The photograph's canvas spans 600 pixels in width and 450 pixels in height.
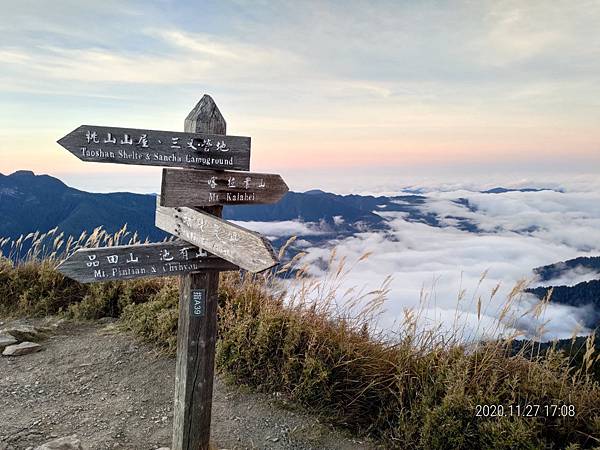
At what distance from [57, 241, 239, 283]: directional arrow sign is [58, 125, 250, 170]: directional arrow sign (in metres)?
0.59

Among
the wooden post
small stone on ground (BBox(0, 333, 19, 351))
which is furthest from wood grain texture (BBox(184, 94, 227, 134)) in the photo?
small stone on ground (BBox(0, 333, 19, 351))

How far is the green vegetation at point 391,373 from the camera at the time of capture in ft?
12.3

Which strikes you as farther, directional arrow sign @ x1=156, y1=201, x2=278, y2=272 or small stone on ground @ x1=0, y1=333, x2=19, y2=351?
small stone on ground @ x1=0, y1=333, x2=19, y2=351

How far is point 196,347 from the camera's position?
311cm

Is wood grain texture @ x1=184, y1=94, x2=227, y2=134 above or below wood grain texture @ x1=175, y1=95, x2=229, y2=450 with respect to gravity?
above

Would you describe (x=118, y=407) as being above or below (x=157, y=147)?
below

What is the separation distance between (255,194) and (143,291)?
4.71m

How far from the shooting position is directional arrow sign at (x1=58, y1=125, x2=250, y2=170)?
269cm

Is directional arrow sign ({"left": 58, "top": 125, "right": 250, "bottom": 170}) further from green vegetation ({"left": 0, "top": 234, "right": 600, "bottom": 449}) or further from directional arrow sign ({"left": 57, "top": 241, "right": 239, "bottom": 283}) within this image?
green vegetation ({"left": 0, "top": 234, "right": 600, "bottom": 449})

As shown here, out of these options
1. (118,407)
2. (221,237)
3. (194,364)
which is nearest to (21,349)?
(118,407)

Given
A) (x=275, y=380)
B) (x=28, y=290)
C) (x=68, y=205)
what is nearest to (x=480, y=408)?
(x=275, y=380)
